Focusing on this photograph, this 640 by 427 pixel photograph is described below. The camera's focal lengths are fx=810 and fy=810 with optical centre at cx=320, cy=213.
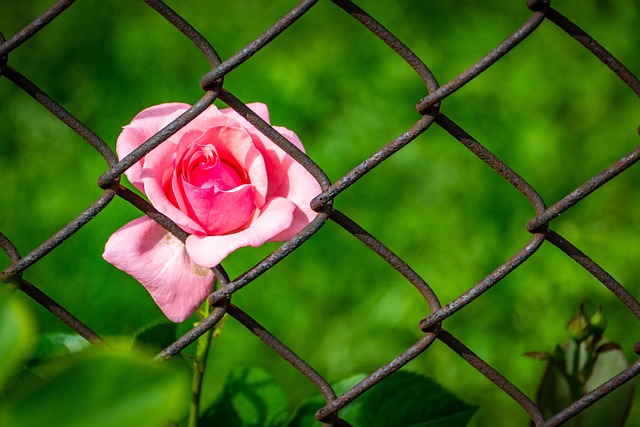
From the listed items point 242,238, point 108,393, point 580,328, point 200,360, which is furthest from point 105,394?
point 580,328

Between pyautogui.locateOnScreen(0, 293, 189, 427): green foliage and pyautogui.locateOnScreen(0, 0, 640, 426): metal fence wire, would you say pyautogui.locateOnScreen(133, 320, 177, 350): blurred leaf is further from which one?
pyautogui.locateOnScreen(0, 293, 189, 427): green foliage

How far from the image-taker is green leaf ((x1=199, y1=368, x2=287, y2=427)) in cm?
95

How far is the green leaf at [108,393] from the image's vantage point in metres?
0.33

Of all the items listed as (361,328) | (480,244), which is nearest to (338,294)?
(361,328)

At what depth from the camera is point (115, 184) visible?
2.28ft

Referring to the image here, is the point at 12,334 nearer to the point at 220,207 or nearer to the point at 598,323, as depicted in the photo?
the point at 220,207

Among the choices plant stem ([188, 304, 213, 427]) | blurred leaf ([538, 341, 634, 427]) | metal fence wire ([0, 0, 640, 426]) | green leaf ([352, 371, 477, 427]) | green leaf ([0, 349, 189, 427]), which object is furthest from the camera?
blurred leaf ([538, 341, 634, 427])

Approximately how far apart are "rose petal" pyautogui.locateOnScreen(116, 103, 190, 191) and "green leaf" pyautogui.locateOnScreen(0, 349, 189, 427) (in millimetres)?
376

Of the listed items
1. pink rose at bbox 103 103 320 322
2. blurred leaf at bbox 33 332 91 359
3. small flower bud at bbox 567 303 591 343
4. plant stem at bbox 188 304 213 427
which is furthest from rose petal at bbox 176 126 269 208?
small flower bud at bbox 567 303 591 343

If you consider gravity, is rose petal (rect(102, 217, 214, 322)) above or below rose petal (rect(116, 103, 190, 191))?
below

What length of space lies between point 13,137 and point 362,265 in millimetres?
896

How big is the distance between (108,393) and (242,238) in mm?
342

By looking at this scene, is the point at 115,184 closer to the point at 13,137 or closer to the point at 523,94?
the point at 13,137

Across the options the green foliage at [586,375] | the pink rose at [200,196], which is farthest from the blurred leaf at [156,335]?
the green foliage at [586,375]
